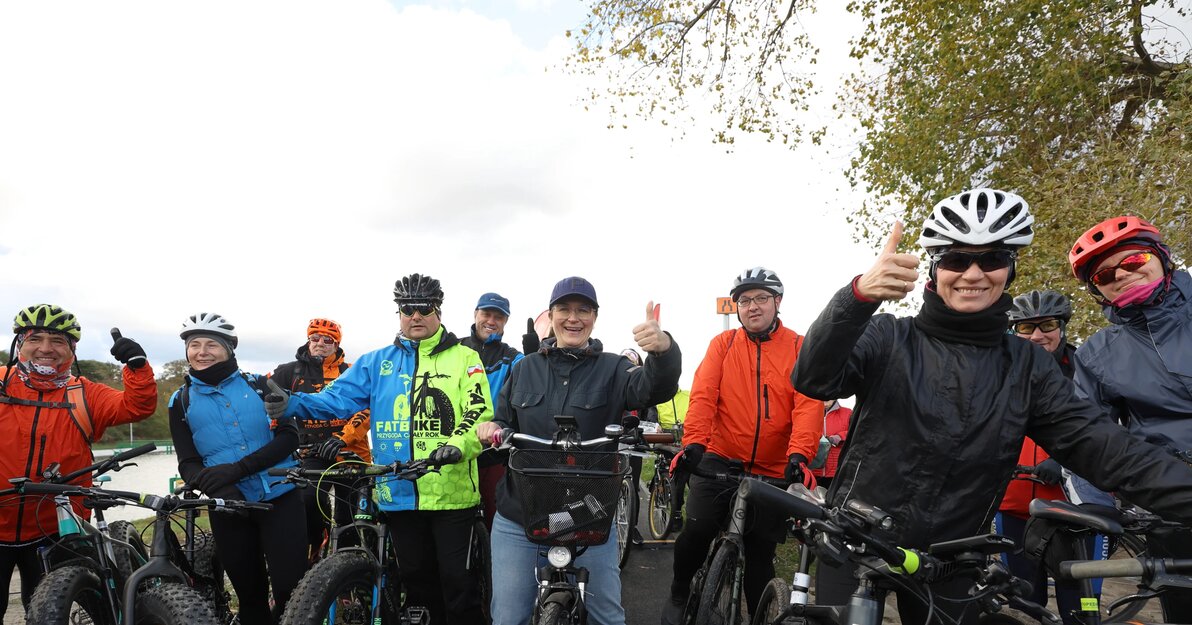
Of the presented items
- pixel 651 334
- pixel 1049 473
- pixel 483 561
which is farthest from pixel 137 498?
pixel 1049 473

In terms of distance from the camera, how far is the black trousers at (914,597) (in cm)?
232

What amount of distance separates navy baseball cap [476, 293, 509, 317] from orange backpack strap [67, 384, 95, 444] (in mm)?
3313

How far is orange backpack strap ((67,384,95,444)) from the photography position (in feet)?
14.5

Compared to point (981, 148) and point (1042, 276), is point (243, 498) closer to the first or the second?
point (1042, 276)

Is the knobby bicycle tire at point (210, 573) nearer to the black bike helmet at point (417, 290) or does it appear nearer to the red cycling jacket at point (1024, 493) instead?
the black bike helmet at point (417, 290)

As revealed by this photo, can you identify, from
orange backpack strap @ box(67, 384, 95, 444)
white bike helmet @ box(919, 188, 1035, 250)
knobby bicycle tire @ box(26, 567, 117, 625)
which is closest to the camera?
white bike helmet @ box(919, 188, 1035, 250)

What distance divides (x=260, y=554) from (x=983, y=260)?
4414 millimetres

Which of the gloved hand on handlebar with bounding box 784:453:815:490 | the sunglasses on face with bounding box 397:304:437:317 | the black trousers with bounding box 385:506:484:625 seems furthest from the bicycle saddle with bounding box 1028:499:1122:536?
the sunglasses on face with bounding box 397:304:437:317

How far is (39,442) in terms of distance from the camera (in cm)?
427

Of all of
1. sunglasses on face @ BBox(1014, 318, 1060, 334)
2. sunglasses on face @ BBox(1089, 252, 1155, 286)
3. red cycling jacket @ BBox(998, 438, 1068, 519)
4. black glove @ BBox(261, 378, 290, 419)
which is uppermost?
sunglasses on face @ BBox(1089, 252, 1155, 286)

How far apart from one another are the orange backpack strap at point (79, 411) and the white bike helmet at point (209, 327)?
792 millimetres

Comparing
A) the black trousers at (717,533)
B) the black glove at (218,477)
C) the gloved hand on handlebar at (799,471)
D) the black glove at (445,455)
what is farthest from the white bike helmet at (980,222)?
the black glove at (218,477)

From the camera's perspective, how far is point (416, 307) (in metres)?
4.28

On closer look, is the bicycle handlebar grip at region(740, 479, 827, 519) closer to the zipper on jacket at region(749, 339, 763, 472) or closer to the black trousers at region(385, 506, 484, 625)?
the zipper on jacket at region(749, 339, 763, 472)
